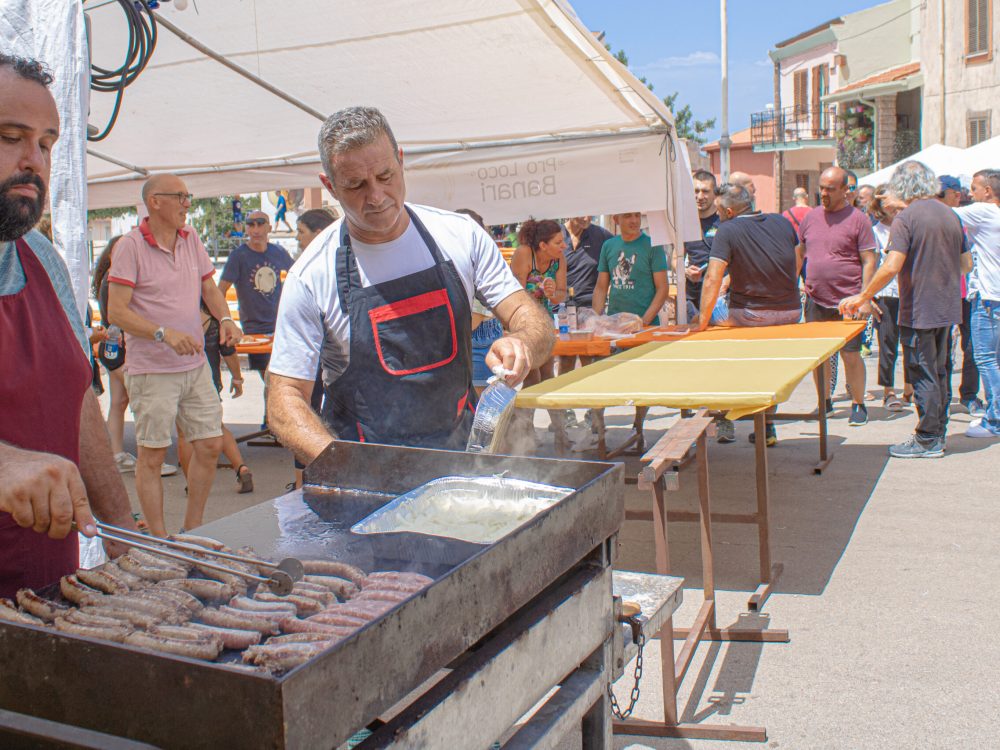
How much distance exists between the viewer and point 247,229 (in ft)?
26.9

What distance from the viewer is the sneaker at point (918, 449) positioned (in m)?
6.66

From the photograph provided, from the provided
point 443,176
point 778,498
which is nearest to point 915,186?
point 778,498

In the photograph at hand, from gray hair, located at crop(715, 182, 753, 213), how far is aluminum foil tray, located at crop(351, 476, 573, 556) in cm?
503

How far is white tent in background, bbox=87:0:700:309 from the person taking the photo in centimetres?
645

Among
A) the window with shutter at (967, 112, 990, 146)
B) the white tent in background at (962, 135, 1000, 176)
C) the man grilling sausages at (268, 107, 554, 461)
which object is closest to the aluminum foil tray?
the man grilling sausages at (268, 107, 554, 461)

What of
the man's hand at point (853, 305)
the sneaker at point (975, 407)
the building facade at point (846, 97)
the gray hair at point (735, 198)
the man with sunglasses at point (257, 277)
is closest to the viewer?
the man's hand at point (853, 305)

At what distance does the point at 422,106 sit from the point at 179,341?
348cm

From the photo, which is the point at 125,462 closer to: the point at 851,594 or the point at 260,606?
the point at 851,594

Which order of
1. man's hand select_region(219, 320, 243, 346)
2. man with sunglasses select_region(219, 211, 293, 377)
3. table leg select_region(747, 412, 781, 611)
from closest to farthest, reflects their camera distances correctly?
table leg select_region(747, 412, 781, 611) < man's hand select_region(219, 320, 243, 346) < man with sunglasses select_region(219, 211, 293, 377)

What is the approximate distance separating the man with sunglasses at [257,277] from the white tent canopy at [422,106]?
985mm

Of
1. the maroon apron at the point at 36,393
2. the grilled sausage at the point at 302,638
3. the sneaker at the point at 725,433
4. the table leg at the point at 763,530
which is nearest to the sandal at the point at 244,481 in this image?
the sneaker at the point at 725,433

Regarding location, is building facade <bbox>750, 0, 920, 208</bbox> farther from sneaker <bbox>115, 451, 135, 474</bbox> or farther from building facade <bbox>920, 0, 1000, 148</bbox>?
sneaker <bbox>115, 451, 135, 474</bbox>

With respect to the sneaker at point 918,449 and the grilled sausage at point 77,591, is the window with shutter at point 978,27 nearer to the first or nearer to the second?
the sneaker at point 918,449

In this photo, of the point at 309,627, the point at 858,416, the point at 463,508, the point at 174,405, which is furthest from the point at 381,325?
the point at 858,416
